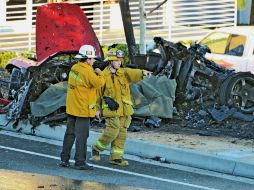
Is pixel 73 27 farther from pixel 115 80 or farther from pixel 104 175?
pixel 104 175

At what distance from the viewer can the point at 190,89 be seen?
44.8ft

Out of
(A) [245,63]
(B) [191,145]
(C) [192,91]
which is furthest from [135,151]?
(A) [245,63]

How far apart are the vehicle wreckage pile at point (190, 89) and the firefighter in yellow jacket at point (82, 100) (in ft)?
9.73

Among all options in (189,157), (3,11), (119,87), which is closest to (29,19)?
(3,11)

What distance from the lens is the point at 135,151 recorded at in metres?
11.1

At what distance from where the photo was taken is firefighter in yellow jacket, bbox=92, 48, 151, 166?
32.7 ft

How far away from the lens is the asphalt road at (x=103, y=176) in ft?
28.9

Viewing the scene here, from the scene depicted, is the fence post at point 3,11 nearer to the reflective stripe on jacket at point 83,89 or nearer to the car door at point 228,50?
the car door at point 228,50

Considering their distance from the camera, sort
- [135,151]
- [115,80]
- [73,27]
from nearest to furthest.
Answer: [115,80] < [135,151] < [73,27]

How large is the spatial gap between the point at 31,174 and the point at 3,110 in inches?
181

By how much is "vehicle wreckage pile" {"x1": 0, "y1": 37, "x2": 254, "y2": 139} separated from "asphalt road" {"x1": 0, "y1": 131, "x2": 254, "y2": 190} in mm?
2301

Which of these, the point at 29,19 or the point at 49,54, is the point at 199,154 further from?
the point at 29,19

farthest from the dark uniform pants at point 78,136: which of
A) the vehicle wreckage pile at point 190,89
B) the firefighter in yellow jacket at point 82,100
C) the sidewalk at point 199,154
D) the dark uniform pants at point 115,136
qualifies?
the vehicle wreckage pile at point 190,89

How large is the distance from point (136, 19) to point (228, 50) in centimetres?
877
